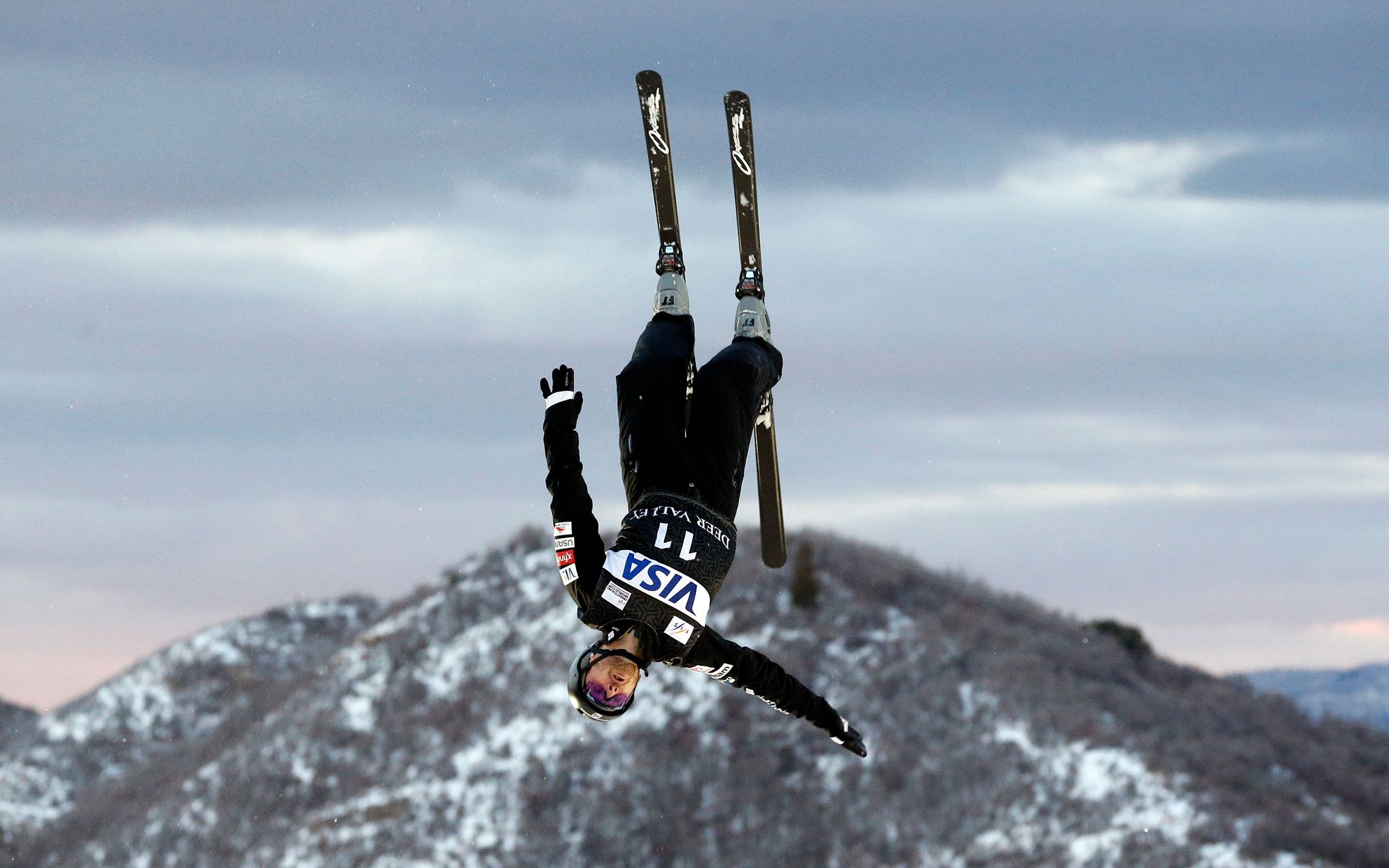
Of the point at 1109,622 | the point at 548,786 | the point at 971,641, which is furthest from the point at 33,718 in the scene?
the point at 1109,622

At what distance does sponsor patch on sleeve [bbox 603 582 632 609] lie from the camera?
7555mm

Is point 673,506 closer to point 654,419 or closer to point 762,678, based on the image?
point 654,419

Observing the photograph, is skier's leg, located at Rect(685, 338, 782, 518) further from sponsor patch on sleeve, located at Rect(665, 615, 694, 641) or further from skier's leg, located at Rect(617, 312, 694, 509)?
sponsor patch on sleeve, located at Rect(665, 615, 694, 641)

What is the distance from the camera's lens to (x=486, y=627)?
121ft

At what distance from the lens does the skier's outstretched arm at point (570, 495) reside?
7.57m

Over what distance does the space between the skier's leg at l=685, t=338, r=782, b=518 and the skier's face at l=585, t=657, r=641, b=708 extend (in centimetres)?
121

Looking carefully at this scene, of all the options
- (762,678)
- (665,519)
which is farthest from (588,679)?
(762,678)

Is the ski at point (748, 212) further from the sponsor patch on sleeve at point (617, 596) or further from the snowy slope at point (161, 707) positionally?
the snowy slope at point (161, 707)

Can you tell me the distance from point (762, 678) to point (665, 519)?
1.36 m

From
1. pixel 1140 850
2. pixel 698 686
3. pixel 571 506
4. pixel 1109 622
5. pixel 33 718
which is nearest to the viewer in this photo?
pixel 571 506

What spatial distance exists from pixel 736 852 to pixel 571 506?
20697mm

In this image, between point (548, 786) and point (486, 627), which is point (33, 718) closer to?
point (486, 627)

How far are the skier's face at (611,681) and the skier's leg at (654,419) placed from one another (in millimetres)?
1167

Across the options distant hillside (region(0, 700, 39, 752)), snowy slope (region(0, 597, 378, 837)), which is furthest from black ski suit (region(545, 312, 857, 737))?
distant hillside (region(0, 700, 39, 752))
